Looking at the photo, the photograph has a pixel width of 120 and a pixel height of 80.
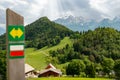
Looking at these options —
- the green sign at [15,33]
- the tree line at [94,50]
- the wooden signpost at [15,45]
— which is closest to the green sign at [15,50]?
the wooden signpost at [15,45]

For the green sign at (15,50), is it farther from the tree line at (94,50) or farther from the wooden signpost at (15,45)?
the tree line at (94,50)

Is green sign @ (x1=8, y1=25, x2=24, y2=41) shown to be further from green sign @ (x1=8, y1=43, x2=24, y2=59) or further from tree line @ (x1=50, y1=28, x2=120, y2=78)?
tree line @ (x1=50, y1=28, x2=120, y2=78)

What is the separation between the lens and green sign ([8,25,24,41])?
7848 millimetres

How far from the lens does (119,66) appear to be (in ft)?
272

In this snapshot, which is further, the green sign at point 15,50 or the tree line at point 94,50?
the tree line at point 94,50

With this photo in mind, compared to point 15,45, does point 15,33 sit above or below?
above

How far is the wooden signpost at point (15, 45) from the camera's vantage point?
25.7ft

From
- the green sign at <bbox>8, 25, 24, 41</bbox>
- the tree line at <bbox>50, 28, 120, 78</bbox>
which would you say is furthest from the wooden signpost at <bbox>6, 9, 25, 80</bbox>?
the tree line at <bbox>50, 28, 120, 78</bbox>

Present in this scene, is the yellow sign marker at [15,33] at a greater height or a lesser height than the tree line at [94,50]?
lesser

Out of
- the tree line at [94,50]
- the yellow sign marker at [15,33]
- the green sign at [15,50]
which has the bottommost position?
the green sign at [15,50]

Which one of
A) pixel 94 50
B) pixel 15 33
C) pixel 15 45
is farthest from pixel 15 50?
pixel 94 50

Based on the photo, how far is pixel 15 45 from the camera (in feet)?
26.1

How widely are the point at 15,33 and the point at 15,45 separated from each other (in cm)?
30

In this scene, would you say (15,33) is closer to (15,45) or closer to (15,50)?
(15,45)
